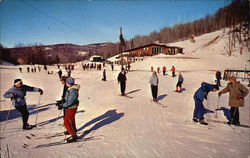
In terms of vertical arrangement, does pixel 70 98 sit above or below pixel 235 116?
above

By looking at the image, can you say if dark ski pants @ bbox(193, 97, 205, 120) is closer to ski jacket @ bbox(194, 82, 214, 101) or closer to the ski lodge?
ski jacket @ bbox(194, 82, 214, 101)

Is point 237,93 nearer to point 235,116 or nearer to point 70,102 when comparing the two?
point 235,116

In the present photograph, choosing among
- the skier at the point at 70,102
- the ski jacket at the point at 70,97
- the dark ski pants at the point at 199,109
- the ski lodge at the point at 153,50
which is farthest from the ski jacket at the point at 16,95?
the ski lodge at the point at 153,50

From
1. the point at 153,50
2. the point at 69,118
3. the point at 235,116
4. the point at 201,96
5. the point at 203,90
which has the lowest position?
the point at 235,116

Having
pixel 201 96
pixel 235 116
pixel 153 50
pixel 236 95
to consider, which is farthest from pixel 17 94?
pixel 153 50

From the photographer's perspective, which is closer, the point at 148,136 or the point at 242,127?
the point at 148,136

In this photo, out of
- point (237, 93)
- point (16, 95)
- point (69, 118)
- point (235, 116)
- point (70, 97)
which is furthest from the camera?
point (235, 116)

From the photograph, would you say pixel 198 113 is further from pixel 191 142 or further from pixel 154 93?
pixel 154 93

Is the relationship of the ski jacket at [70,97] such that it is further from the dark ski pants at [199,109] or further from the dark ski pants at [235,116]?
the dark ski pants at [235,116]

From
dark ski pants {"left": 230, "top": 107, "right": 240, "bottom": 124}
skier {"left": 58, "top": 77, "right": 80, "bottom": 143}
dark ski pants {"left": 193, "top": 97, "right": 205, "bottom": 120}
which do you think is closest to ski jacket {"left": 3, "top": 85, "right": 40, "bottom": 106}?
skier {"left": 58, "top": 77, "right": 80, "bottom": 143}

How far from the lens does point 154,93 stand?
332 inches

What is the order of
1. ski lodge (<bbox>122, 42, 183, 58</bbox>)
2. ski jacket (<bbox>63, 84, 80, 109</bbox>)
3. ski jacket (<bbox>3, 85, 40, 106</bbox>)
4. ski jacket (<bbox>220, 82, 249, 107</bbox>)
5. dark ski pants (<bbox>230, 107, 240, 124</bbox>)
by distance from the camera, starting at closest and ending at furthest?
1. ski jacket (<bbox>63, 84, 80, 109</bbox>)
2. ski jacket (<bbox>3, 85, 40, 106</bbox>)
3. ski jacket (<bbox>220, 82, 249, 107</bbox>)
4. dark ski pants (<bbox>230, 107, 240, 124</bbox>)
5. ski lodge (<bbox>122, 42, 183, 58</bbox>)

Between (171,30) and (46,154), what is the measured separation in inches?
5405

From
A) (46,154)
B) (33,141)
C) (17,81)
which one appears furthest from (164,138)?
(17,81)
